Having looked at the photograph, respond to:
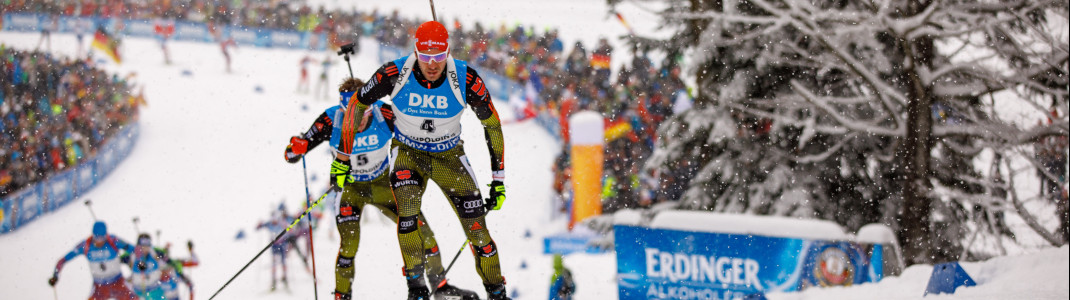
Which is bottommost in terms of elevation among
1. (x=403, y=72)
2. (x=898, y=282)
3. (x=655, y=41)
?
(x=898, y=282)

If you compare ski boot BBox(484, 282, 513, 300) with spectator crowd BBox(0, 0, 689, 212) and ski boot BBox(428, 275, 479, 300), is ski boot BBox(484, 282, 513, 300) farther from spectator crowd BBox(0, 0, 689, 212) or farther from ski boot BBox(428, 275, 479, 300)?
spectator crowd BBox(0, 0, 689, 212)

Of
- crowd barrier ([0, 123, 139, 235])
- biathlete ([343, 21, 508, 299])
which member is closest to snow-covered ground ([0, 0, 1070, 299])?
crowd barrier ([0, 123, 139, 235])

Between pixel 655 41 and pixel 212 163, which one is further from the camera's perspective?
pixel 212 163

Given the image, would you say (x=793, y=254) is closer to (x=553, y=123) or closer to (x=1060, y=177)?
(x=1060, y=177)

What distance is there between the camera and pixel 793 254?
744cm

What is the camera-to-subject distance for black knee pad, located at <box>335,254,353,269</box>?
6559 mm

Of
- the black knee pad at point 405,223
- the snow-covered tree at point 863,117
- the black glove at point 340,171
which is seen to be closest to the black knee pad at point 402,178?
the black knee pad at point 405,223

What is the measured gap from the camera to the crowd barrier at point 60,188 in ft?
53.8

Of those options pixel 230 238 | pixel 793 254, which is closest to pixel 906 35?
pixel 793 254

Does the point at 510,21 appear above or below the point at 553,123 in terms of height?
above

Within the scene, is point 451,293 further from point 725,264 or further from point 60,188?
point 60,188

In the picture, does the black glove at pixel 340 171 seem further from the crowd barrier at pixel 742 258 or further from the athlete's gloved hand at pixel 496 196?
the crowd barrier at pixel 742 258

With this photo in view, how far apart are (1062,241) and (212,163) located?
19.7m

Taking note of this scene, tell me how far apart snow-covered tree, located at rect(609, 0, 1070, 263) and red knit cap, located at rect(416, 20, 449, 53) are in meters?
5.90
